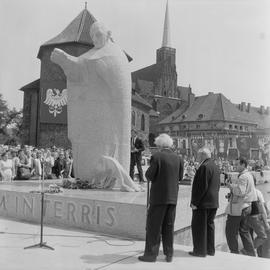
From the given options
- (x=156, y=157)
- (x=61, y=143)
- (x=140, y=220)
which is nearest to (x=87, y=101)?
(x=140, y=220)

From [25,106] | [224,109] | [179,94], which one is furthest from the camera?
[179,94]

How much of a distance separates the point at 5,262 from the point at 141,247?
6.82ft

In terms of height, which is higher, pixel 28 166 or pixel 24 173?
pixel 28 166

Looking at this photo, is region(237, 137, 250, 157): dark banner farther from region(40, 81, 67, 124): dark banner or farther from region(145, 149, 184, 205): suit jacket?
region(145, 149, 184, 205): suit jacket

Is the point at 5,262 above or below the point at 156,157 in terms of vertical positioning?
below

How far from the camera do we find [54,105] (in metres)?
48.1

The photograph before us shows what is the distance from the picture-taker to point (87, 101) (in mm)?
10188

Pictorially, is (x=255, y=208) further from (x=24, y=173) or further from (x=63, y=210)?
(x=24, y=173)

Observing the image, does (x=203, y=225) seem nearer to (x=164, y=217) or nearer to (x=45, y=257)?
(x=164, y=217)

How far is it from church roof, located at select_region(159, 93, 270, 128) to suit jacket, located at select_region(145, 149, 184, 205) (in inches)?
3559

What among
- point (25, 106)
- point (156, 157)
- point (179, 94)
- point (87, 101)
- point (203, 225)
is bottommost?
point (203, 225)

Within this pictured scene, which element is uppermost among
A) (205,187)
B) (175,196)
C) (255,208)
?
(205,187)

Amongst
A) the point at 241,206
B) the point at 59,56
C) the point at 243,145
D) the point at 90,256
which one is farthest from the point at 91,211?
the point at 243,145

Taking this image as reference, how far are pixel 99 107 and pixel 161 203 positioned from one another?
193 inches
